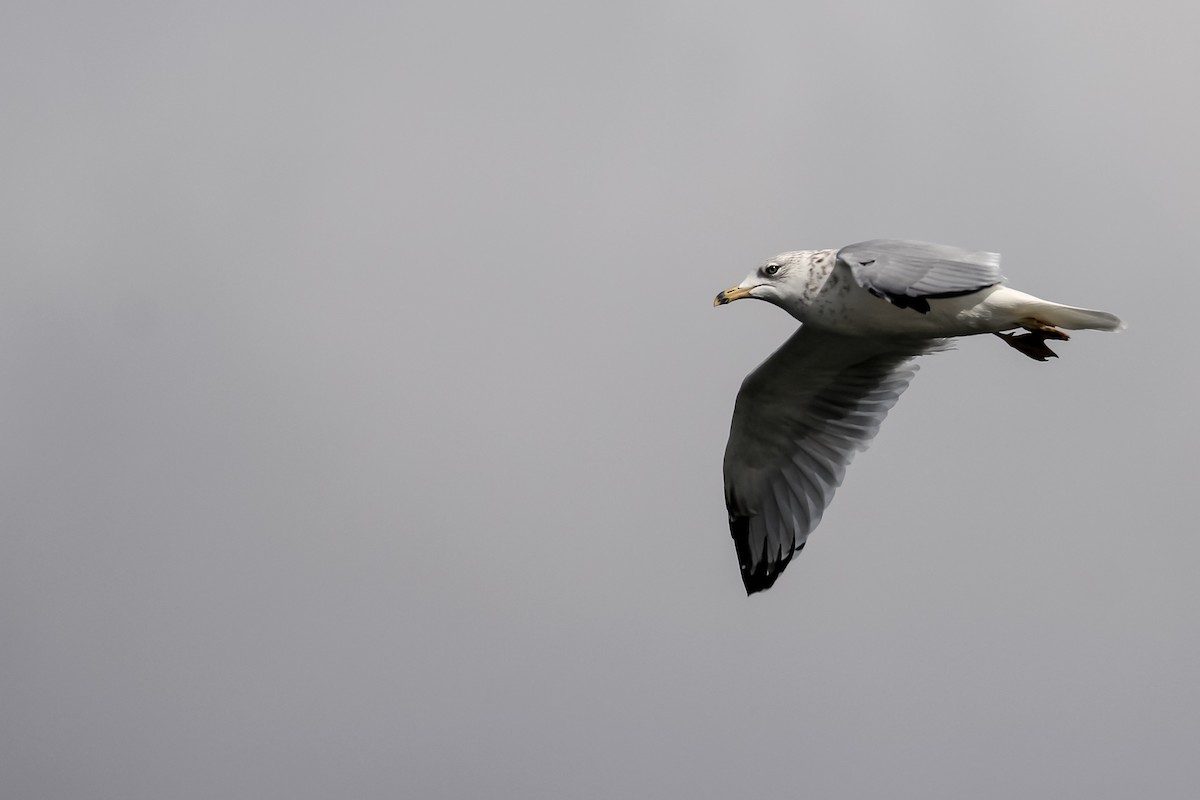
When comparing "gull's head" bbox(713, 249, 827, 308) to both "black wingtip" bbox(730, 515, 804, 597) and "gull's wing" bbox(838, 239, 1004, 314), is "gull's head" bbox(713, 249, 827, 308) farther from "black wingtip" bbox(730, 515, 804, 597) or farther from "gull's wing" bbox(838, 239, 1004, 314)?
"black wingtip" bbox(730, 515, 804, 597)

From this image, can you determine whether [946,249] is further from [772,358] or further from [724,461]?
[724,461]

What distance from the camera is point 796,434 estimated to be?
1170 cm

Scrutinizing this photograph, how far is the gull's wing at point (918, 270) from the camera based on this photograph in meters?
8.83

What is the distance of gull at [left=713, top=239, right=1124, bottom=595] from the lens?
9250 mm

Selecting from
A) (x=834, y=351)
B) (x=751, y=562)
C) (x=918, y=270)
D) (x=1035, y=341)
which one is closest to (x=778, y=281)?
(x=834, y=351)

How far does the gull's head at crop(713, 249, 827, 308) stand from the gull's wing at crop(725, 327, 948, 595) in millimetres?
844

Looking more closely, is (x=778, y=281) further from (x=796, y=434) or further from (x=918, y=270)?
(x=796, y=434)

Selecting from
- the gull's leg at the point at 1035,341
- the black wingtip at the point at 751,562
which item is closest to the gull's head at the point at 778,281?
the gull's leg at the point at 1035,341

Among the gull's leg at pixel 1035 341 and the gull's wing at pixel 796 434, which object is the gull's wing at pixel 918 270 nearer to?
the gull's leg at pixel 1035 341

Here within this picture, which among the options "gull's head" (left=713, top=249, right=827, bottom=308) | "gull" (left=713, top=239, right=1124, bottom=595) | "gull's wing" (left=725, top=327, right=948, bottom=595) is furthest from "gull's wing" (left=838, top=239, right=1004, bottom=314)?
"gull's wing" (left=725, top=327, right=948, bottom=595)

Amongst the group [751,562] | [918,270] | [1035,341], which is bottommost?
[751,562]

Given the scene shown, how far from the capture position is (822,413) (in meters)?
11.6

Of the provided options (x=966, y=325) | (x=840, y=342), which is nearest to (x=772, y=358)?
(x=840, y=342)

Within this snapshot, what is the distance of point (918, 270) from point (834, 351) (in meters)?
2.15
